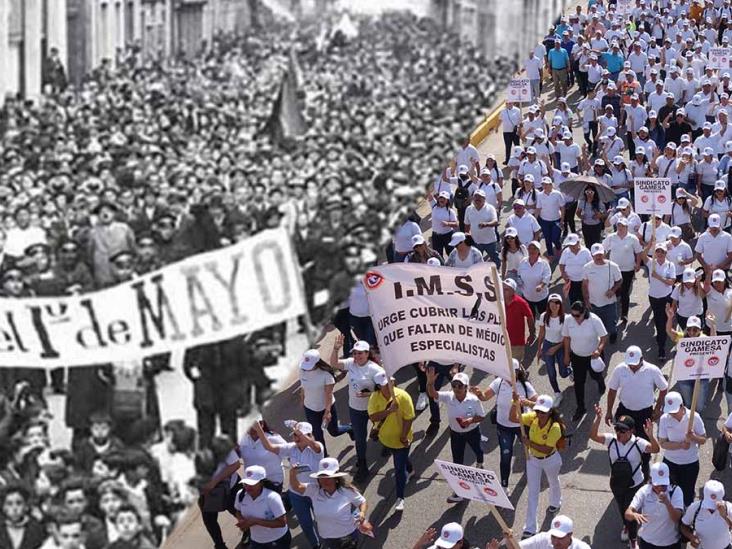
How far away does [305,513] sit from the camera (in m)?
8.86

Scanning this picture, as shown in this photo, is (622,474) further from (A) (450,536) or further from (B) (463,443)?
(A) (450,536)

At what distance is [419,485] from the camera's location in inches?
381

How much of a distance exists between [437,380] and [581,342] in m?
1.33

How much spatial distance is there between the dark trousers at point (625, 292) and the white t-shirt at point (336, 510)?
5.02 metres

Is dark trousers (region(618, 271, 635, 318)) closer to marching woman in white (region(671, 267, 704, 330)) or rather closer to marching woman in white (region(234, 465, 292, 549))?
marching woman in white (region(671, 267, 704, 330))

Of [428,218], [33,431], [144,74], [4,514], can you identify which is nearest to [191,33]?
[144,74]

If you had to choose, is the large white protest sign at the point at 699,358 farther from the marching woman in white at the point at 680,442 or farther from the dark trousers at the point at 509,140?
the dark trousers at the point at 509,140

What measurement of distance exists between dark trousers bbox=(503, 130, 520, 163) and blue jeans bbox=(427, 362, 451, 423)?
22.2 feet

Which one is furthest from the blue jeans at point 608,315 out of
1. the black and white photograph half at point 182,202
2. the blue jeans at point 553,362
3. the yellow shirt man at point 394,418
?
the black and white photograph half at point 182,202

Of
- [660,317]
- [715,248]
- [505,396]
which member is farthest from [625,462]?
[715,248]

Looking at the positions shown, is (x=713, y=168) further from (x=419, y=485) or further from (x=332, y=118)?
(x=332, y=118)

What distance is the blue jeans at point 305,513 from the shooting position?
882 cm

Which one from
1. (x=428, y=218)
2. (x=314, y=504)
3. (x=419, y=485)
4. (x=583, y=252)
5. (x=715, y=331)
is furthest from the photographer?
(x=428, y=218)

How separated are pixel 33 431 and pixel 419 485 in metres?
6.71
